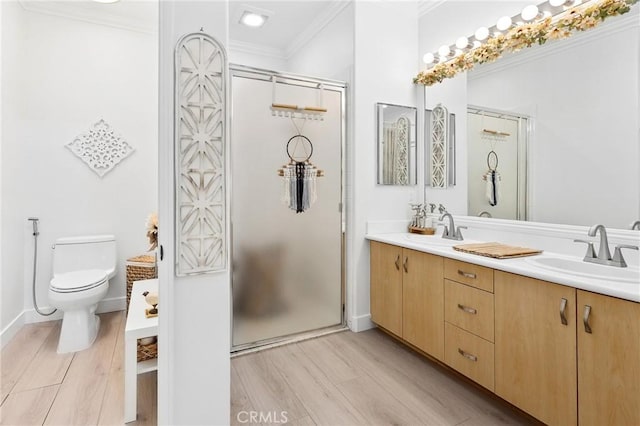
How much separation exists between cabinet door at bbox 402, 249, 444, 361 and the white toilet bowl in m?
2.28

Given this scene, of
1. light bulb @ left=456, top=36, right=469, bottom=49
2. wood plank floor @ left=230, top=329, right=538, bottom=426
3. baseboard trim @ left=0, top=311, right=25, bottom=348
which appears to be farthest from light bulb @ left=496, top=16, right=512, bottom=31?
baseboard trim @ left=0, top=311, right=25, bottom=348

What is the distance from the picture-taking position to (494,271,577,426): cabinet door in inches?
57.3

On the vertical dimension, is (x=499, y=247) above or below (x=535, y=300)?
above

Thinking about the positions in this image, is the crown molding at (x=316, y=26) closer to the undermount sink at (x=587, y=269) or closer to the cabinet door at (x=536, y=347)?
the undermount sink at (x=587, y=269)

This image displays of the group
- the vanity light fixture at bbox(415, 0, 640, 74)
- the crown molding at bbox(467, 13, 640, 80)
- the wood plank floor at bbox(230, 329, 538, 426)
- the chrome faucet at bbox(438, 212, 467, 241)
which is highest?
the vanity light fixture at bbox(415, 0, 640, 74)

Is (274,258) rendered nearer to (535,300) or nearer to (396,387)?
(396,387)

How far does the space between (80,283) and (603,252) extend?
10.8 feet

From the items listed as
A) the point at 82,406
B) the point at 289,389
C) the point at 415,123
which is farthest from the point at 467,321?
the point at 82,406

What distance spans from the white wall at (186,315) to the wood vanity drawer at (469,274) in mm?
1315

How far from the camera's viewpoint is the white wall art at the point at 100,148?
3076 mm

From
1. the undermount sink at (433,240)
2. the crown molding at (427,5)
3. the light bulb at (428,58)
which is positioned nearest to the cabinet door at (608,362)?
the undermount sink at (433,240)

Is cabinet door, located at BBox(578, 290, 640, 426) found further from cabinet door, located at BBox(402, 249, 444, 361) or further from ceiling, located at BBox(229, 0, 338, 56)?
ceiling, located at BBox(229, 0, 338, 56)

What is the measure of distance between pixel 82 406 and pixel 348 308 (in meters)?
1.86

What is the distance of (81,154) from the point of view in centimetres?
308
